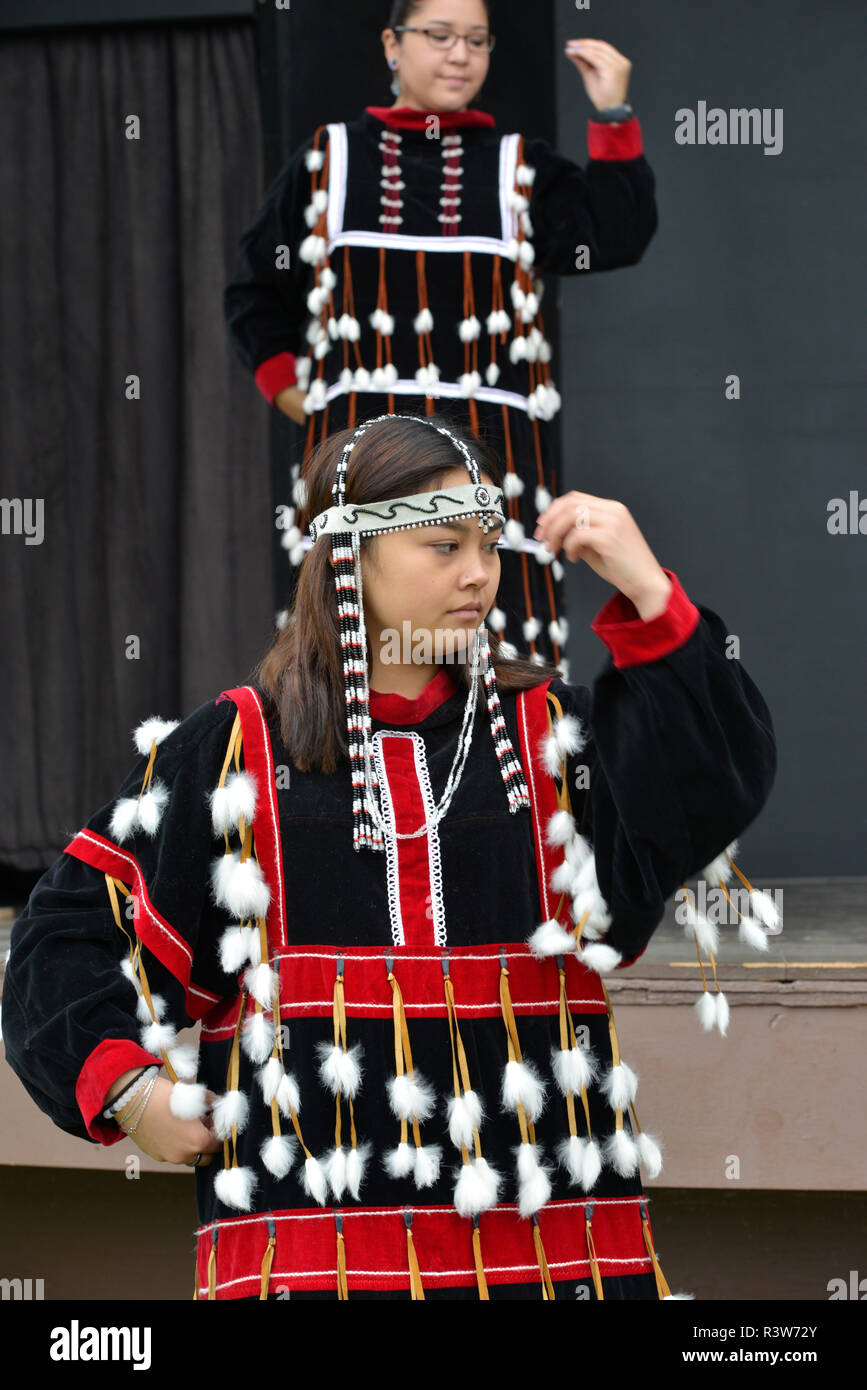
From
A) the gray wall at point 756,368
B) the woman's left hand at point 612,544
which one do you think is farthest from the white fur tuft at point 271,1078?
the gray wall at point 756,368

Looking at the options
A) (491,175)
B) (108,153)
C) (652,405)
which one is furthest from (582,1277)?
(108,153)

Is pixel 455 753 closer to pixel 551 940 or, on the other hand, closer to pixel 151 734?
pixel 551 940

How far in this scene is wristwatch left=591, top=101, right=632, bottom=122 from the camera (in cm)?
252

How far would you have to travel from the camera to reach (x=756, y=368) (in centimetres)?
348

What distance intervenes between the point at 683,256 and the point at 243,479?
3.83ft

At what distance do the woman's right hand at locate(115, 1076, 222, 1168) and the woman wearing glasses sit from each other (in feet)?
3.95

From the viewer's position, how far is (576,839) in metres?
1.47

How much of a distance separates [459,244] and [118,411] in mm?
1451

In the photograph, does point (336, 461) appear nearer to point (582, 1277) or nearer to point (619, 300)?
point (582, 1277)

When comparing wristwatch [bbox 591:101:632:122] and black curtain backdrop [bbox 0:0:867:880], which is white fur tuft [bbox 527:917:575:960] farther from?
black curtain backdrop [bbox 0:0:867:880]

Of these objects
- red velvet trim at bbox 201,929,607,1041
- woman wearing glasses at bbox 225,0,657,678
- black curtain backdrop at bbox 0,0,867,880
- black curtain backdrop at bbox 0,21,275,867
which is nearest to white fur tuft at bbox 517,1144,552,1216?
red velvet trim at bbox 201,929,607,1041

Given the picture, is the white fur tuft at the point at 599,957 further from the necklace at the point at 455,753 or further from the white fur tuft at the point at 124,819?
the white fur tuft at the point at 124,819

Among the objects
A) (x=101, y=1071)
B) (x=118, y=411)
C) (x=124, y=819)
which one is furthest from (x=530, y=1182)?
(x=118, y=411)

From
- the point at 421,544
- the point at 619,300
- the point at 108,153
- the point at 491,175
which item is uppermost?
the point at 108,153
